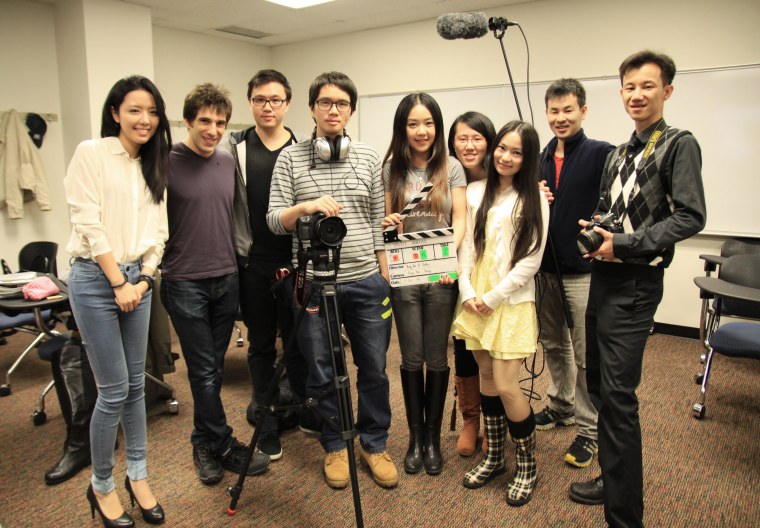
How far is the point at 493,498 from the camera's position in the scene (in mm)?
2205

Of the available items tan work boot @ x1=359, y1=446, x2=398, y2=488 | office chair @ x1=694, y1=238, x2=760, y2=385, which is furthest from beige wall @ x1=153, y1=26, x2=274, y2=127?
office chair @ x1=694, y1=238, x2=760, y2=385

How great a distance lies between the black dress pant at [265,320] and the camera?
2.43 metres

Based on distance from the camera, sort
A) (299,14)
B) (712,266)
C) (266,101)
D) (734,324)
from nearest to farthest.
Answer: (266,101) < (734,324) < (712,266) < (299,14)

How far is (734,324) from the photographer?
3.12m

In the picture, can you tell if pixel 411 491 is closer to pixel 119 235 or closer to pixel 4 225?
pixel 119 235

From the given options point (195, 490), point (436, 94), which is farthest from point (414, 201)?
point (436, 94)

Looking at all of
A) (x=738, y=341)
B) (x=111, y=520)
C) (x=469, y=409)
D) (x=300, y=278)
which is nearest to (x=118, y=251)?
(x=300, y=278)

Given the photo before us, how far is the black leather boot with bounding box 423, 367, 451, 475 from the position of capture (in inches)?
91.4

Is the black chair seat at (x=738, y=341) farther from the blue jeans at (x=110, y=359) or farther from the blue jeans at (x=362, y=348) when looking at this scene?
the blue jeans at (x=110, y=359)

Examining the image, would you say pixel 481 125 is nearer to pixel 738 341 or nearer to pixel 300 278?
pixel 300 278

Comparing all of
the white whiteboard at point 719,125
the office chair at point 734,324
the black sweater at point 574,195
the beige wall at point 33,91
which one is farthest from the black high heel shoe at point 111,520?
the white whiteboard at point 719,125

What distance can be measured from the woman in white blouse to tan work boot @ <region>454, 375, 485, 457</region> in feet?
4.54

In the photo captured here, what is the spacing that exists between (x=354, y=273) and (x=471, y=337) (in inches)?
21.6

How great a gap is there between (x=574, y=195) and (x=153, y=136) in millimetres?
1760
